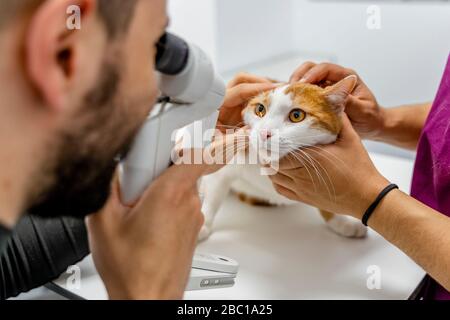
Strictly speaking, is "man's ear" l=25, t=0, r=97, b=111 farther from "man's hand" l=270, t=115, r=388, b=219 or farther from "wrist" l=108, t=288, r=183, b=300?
"man's hand" l=270, t=115, r=388, b=219

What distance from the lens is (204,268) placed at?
72 centimetres

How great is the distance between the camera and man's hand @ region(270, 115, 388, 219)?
688 millimetres

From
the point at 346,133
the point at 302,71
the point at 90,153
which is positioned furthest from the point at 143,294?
the point at 302,71

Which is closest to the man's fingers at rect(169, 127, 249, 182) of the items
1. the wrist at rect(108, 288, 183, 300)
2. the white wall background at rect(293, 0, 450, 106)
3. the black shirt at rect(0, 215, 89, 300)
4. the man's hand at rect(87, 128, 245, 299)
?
the man's hand at rect(87, 128, 245, 299)

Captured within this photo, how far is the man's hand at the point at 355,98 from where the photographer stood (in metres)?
0.79

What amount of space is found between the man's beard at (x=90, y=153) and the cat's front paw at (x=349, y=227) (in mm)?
519

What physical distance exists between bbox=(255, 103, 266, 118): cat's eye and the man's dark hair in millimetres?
394

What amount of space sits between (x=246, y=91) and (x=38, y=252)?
396 millimetres

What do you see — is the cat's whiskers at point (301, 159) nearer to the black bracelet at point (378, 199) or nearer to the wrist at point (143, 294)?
the black bracelet at point (378, 199)

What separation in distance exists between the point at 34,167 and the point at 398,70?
102 centimetres

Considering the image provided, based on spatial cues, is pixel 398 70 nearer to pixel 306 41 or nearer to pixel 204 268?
pixel 306 41

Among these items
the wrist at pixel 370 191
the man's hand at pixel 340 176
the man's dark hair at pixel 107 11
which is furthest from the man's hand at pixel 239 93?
the man's dark hair at pixel 107 11

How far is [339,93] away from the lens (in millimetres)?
745
